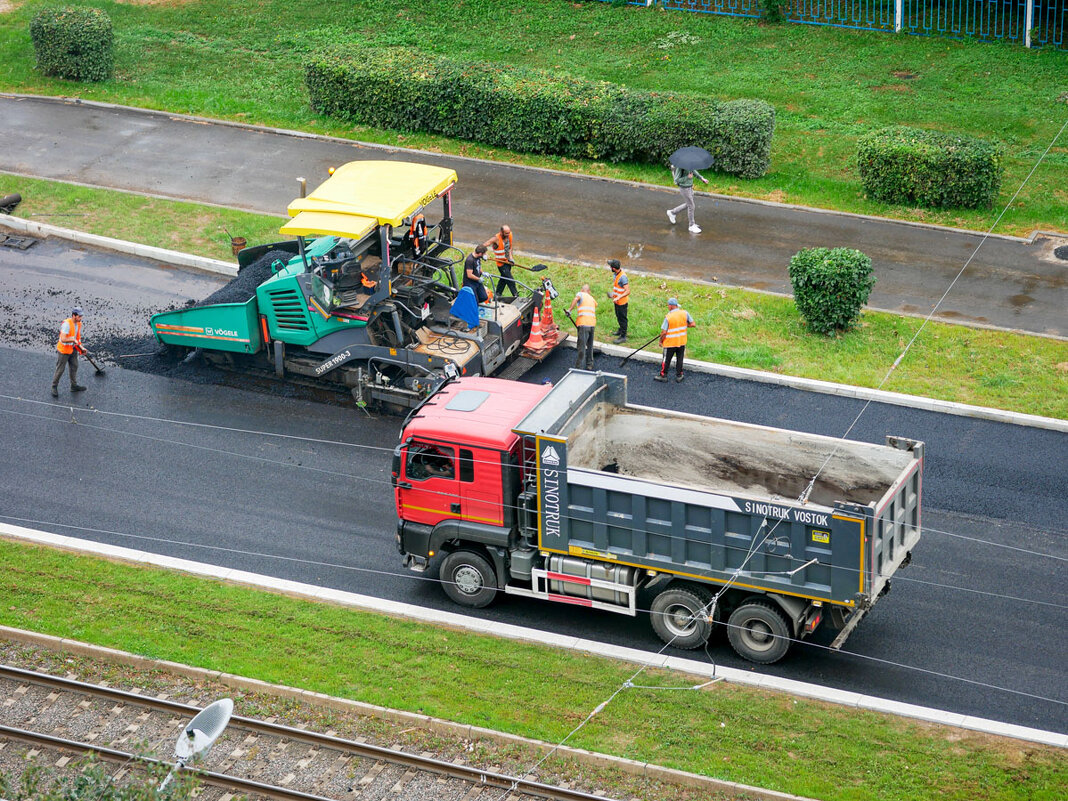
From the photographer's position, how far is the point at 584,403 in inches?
621

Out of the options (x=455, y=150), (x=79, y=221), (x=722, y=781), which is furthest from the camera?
(x=455, y=150)

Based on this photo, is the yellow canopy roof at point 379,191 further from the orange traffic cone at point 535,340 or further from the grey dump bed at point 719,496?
the grey dump bed at point 719,496

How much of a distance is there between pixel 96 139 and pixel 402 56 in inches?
298

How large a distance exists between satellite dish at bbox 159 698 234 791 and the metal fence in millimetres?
30463

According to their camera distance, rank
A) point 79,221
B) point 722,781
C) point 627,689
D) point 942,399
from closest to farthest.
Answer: point 722,781 < point 627,689 < point 942,399 < point 79,221

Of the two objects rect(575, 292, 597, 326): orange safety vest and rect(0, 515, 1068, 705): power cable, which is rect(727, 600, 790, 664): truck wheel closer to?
rect(0, 515, 1068, 705): power cable

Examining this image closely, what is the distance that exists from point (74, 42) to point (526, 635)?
24.2 metres

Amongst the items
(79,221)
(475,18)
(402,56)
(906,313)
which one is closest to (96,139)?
(79,221)

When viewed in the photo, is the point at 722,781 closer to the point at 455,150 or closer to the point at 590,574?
the point at 590,574

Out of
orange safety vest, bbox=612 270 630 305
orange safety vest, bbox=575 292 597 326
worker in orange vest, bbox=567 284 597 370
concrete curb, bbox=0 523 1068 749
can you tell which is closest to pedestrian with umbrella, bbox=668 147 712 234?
orange safety vest, bbox=612 270 630 305

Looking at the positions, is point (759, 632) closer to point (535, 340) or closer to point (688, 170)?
point (535, 340)

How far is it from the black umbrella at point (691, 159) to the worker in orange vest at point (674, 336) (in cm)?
547

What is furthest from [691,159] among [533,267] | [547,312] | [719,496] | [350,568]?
[719,496]

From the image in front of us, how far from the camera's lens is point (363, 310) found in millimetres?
20094
